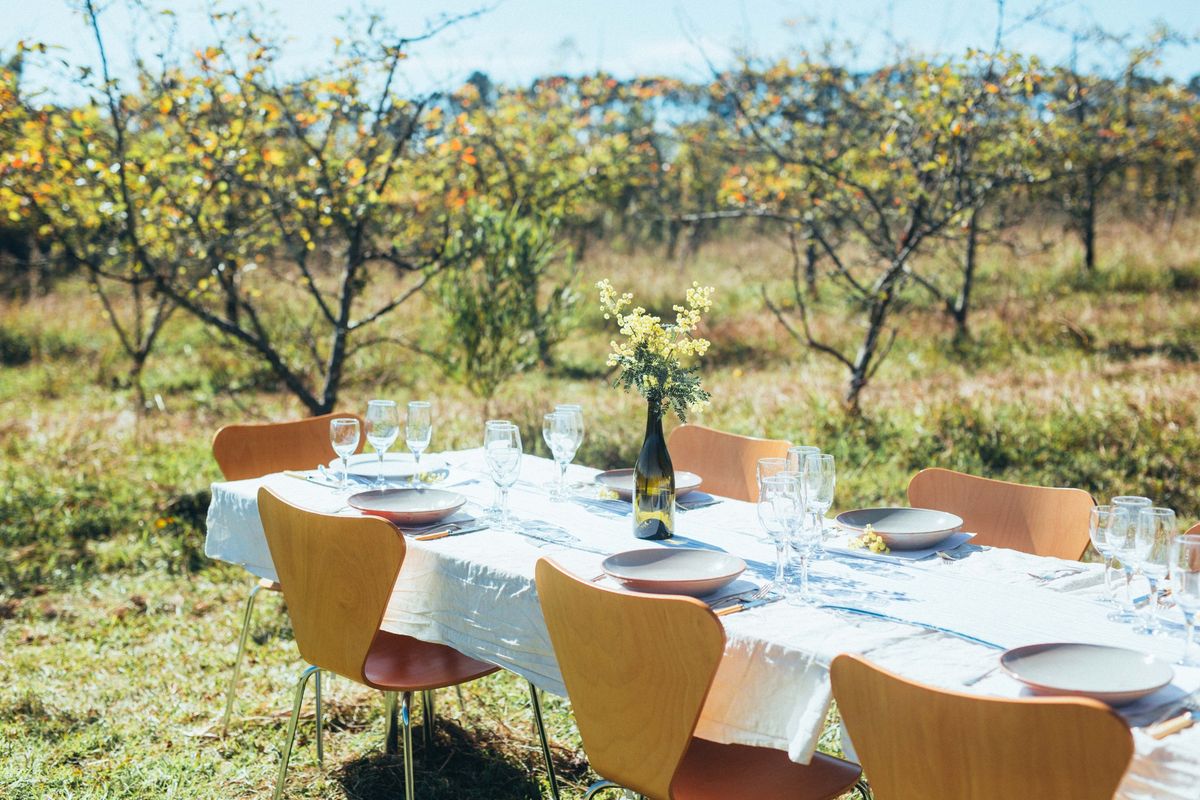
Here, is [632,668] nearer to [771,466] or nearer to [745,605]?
[745,605]

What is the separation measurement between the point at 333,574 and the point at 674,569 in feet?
2.61

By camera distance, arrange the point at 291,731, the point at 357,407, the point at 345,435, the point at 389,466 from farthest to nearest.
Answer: the point at 357,407 < the point at 389,466 < the point at 345,435 < the point at 291,731

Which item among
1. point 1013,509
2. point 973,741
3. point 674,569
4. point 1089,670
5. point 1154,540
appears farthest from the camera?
point 1013,509

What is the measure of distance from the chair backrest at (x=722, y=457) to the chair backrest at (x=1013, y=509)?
0.57 meters

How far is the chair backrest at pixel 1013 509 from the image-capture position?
261 centimetres

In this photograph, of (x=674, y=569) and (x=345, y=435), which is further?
(x=345, y=435)

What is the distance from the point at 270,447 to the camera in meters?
3.71

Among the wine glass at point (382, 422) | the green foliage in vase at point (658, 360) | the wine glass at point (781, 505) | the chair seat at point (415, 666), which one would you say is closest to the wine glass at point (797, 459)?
the wine glass at point (781, 505)

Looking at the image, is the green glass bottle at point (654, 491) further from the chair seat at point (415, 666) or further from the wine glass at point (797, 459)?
the chair seat at point (415, 666)

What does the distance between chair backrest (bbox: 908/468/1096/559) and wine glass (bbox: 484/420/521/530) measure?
112cm

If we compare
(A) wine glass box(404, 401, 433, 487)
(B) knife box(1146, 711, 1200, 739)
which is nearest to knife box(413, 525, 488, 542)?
(A) wine glass box(404, 401, 433, 487)

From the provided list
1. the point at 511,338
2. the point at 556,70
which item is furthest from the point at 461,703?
the point at 556,70

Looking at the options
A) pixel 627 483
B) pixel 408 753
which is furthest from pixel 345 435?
pixel 408 753

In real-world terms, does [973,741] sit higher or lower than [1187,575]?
lower
